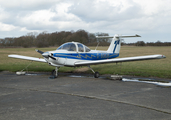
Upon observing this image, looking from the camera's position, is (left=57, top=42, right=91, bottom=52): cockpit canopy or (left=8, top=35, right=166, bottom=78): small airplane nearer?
(left=8, top=35, right=166, bottom=78): small airplane

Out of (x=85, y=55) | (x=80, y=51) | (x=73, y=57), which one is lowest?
(x=73, y=57)

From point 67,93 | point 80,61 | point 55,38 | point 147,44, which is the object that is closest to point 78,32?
point 55,38

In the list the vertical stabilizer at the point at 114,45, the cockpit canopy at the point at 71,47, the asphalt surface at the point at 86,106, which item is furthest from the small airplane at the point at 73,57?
the asphalt surface at the point at 86,106

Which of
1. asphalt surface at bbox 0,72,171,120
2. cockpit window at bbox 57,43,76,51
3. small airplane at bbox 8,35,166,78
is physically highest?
cockpit window at bbox 57,43,76,51

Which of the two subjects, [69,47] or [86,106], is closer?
[86,106]

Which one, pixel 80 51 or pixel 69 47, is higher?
pixel 69 47

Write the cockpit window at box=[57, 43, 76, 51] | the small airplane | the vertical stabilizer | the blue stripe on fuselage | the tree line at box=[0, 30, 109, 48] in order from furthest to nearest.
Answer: the tree line at box=[0, 30, 109, 48]
the vertical stabilizer
the cockpit window at box=[57, 43, 76, 51]
the blue stripe on fuselage
the small airplane

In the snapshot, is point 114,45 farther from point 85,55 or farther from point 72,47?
point 72,47

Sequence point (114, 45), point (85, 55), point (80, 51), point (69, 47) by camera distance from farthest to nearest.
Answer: point (114, 45) < point (85, 55) < point (80, 51) < point (69, 47)

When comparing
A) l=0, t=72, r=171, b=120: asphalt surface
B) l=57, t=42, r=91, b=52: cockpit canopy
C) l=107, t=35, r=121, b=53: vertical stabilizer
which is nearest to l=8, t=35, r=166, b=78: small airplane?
l=57, t=42, r=91, b=52: cockpit canopy

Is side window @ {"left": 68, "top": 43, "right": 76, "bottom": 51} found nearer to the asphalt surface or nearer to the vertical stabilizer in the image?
the vertical stabilizer

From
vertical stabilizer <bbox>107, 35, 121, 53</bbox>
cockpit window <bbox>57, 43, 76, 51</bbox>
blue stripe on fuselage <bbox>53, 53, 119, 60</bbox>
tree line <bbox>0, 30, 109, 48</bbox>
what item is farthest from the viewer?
tree line <bbox>0, 30, 109, 48</bbox>

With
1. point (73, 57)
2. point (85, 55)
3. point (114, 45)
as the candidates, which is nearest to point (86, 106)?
point (73, 57)

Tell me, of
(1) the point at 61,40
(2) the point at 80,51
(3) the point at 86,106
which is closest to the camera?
(3) the point at 86,106
